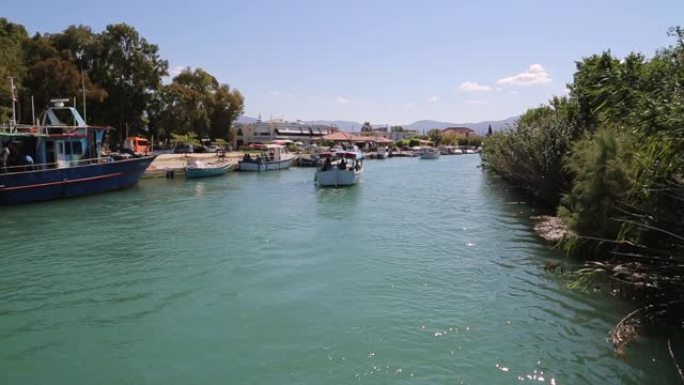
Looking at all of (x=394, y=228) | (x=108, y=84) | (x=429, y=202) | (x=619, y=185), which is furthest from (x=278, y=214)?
(x=108, y=84)

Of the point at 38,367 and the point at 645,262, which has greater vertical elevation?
the point at 645,262

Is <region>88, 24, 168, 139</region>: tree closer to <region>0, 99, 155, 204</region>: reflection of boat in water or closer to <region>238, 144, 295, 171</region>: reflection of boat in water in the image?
<region>238, 144, 295, 171</region>: reflection of boat in water

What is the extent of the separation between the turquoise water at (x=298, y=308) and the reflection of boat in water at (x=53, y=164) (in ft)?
21.9

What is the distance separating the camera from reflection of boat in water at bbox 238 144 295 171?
55.4m

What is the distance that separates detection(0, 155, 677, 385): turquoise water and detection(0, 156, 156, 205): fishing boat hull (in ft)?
21.0

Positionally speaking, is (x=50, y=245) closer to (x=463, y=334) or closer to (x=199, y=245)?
(x=199, y=245)

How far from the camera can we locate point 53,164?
2989 centimetres

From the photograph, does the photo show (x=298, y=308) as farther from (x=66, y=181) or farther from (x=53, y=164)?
(x=53, y=164)

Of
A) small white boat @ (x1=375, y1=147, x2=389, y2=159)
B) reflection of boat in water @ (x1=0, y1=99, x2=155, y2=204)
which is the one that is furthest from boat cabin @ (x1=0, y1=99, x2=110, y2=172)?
small white boat @ (x1=375, y1=147, x2=389, y2=159)

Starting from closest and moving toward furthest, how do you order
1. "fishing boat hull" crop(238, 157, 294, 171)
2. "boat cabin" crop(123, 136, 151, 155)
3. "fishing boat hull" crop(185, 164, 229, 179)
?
"fishing boat hull" crop(185, 164, 229, 179) < "boat cabin" crop(123, 136, 151, 155) < "fishing boat hull" crop(238, 157, 294, 171)

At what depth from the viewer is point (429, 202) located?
3069 centimetres

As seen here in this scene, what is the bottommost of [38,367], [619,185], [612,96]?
[38,367]

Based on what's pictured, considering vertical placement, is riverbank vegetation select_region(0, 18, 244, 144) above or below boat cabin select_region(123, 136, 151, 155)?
above

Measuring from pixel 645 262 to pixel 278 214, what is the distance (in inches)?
664
